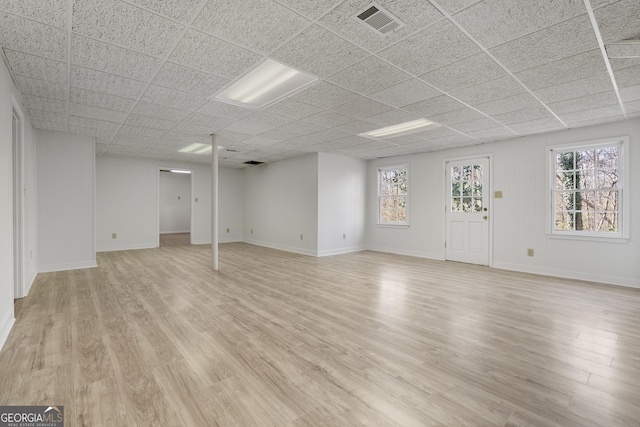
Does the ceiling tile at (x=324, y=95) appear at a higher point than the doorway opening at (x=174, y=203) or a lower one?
higher

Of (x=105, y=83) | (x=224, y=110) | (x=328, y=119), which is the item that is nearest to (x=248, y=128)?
(x=224, y=110)

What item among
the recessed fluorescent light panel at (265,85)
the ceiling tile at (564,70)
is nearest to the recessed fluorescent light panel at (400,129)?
the ceiling tile at (564,70)

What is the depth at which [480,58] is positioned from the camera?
2.58 metres

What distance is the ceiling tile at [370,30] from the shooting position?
1924 millimetres

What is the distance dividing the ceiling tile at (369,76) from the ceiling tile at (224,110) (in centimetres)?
152

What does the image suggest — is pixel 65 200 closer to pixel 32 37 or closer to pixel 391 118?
pixel 32 37

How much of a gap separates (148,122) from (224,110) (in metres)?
1.49

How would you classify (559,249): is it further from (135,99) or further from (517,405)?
(135,99)

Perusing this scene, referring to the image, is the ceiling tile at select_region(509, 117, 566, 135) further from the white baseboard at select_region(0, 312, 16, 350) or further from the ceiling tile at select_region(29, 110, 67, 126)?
the ceiling tile at select_region(29, 110, 67, 126)

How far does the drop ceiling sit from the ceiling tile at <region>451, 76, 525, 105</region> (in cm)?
2

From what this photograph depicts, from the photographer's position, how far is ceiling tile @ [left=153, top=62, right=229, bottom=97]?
2.85m

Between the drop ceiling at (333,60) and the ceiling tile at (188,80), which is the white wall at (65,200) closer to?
the drop ceiling at (333,60)

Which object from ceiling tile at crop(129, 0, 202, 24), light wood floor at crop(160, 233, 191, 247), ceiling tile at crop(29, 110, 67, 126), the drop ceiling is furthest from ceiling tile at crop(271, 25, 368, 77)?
light wood floor at crop(160, 233, 191, 247)

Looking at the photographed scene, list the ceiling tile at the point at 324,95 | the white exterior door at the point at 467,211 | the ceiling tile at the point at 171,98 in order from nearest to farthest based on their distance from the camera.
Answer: the ceiling tile at the point at 324,95
the ceiling tile at the point at 171,98
the white exterior door at the point at 467,211
